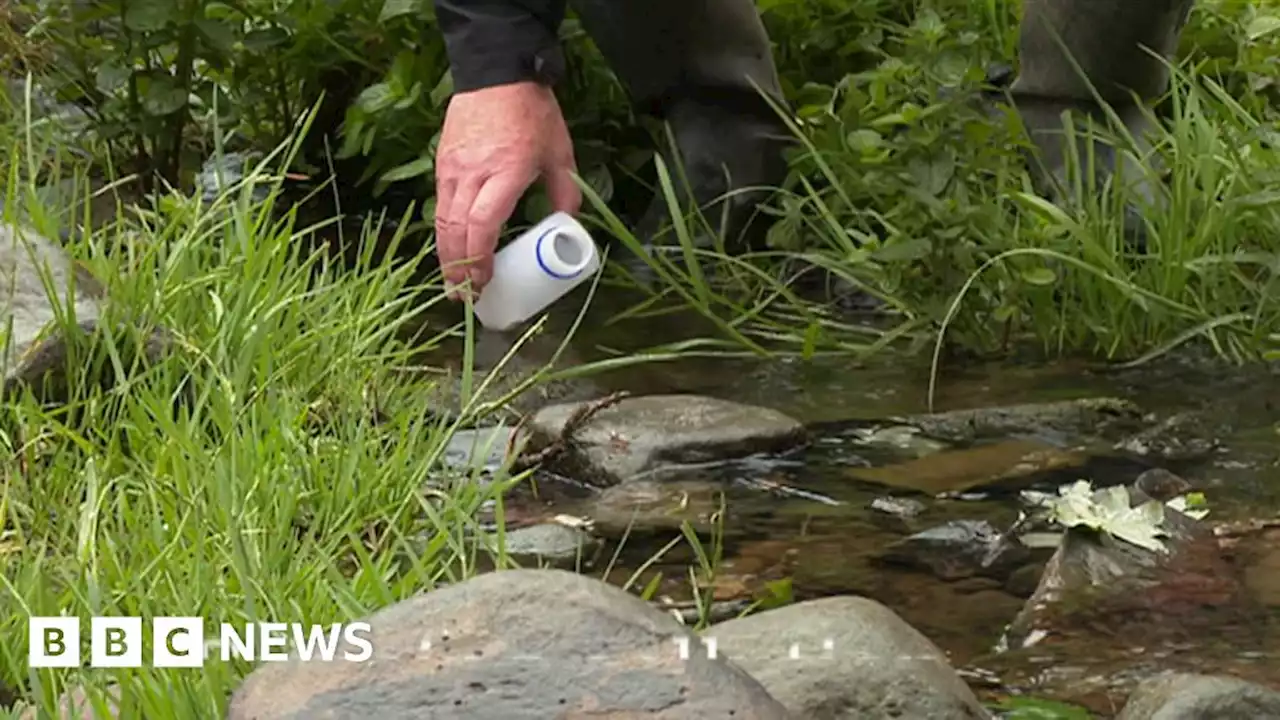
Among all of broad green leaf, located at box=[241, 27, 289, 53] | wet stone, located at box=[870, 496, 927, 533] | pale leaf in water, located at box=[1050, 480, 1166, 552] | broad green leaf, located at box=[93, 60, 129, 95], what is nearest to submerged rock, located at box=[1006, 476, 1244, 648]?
pale leaf in water, located at box=[1050, 480, 1166, 552]

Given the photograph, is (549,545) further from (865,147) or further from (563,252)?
(865,147)

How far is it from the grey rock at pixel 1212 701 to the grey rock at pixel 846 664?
0.45 ft

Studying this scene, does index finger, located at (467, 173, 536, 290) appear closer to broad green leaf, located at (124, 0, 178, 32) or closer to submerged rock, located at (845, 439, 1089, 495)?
submerged rock, located at (845, 439, 1089, 495)

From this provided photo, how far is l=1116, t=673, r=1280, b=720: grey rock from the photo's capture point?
4.39ft

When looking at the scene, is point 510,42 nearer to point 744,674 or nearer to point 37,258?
point 37,258

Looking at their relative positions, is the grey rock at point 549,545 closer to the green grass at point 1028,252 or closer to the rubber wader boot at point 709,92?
the green grass at point 1028,252

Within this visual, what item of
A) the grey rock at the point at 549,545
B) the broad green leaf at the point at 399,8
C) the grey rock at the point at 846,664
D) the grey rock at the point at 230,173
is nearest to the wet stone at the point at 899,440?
the grey rock at the point at 549,545

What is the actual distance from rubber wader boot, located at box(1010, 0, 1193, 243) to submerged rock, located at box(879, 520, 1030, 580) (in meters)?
1.14

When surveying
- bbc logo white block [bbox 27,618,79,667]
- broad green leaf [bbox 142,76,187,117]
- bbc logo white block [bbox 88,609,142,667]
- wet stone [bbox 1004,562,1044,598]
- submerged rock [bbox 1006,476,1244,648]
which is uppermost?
bbc logo white block [bbox 88,609,142,667]

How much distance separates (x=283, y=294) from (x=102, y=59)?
1926 millimetres

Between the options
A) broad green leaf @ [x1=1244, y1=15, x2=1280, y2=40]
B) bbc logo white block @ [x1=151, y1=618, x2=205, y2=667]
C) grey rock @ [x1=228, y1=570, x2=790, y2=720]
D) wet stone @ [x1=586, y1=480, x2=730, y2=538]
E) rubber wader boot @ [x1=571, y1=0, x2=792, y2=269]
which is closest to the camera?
grey rock @ [x1=228, y1=570, x2=790, y2=720]

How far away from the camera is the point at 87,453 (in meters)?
1.79

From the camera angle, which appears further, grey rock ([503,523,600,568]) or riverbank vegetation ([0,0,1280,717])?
grey rock ([503,523,600,568])

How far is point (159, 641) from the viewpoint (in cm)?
129
